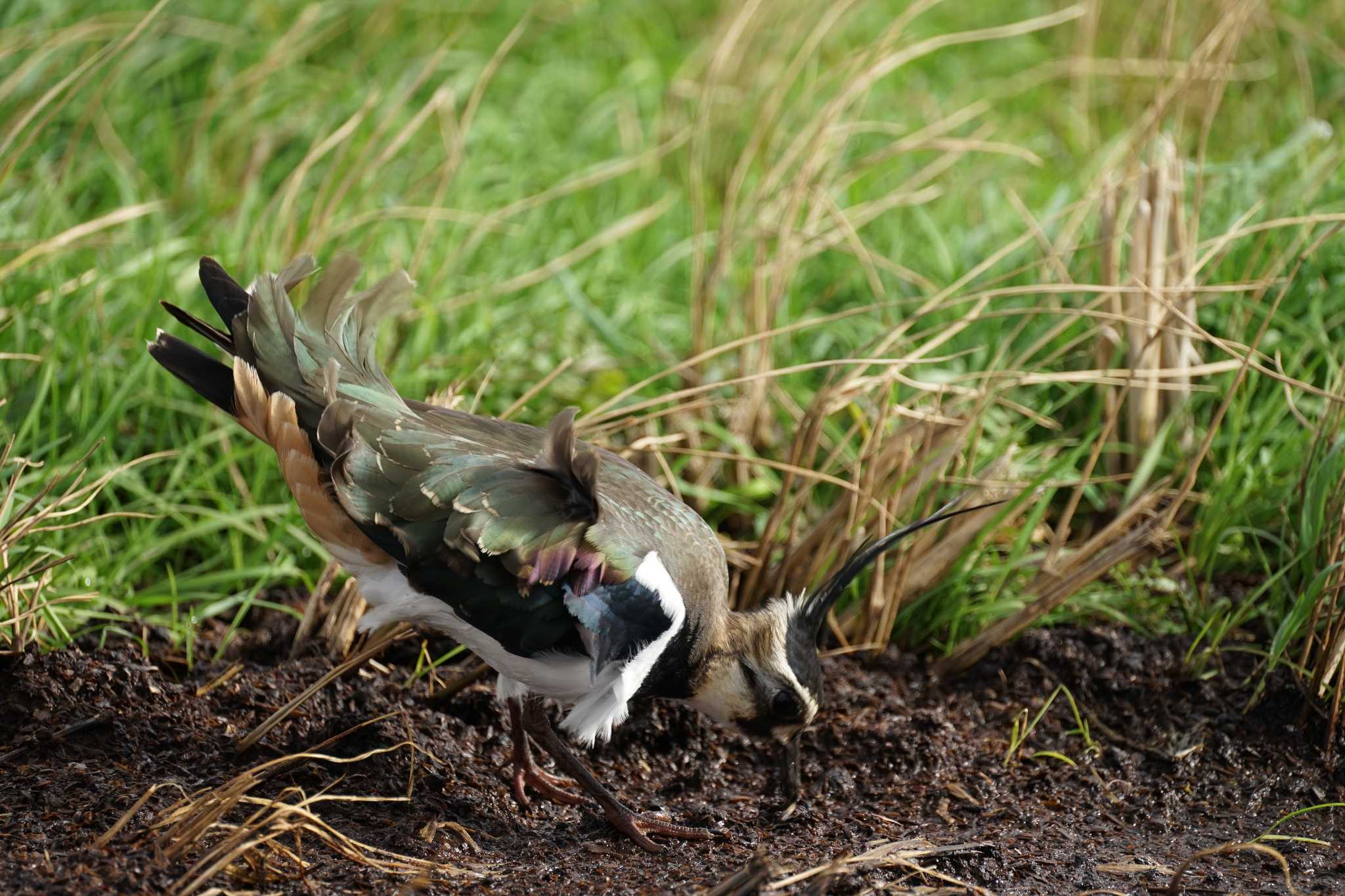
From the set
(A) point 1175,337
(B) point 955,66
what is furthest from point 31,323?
(B) point 955,66

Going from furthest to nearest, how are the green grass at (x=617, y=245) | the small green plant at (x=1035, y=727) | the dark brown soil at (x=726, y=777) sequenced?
the green grass at (x=617, y=245), the small green plant at (x=1035, y=727), the dark brown soil at (x=726, y=777)

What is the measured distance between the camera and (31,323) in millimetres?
4160

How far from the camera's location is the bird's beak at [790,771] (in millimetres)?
3350

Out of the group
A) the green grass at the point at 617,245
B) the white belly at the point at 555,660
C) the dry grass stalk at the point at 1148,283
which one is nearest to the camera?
the white belly at the point at 555,660

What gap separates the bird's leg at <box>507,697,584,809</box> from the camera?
3.34 metres

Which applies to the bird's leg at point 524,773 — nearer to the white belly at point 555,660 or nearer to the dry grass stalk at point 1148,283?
the white belly at point 555,660

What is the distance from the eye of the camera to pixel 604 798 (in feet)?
10.4

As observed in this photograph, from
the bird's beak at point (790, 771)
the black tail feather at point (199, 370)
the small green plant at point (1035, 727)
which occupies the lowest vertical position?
the small green plant at point (1035, 727)

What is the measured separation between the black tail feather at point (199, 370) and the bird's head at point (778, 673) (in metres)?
1.32

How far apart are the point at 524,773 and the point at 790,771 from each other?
2.15ft

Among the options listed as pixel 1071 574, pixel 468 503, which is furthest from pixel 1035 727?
pixel 468 503

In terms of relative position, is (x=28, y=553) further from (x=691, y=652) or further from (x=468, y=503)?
(x=691, y=652)

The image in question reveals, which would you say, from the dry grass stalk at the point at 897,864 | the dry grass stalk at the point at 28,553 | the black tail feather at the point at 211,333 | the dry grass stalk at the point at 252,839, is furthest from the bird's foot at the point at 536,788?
the black tail feather at the point at 211,333

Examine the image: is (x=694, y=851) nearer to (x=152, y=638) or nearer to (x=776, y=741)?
(x=776, y=741)
